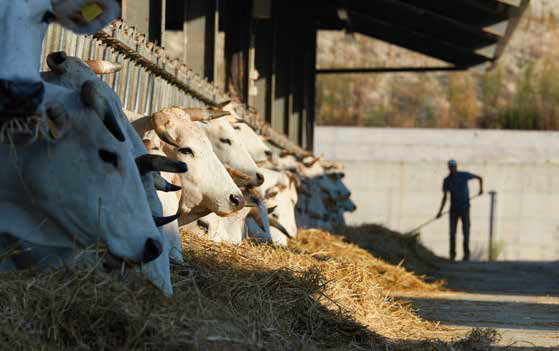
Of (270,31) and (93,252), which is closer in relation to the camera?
(93,252)

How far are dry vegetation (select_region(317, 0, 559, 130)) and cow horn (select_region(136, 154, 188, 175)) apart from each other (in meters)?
30.9

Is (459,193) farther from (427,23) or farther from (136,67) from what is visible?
(136,67)

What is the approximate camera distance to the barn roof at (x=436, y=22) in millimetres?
18844

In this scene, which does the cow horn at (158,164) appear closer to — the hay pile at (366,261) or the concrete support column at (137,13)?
the concrete support column at (137,13)

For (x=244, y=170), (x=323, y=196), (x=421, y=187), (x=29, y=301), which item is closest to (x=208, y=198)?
(x=244, y=170)

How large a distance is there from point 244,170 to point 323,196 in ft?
31.6

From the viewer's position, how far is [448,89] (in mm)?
47250

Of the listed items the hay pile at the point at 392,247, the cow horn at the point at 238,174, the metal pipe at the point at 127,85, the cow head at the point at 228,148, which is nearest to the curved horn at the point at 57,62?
the metal pipe at the point at 127,85

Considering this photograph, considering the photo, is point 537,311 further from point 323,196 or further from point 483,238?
point 483,238

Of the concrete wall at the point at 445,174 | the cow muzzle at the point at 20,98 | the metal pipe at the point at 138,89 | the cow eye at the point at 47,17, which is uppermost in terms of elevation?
the cow eye at the point at 47,17

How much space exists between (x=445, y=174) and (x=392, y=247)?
12.8 meters

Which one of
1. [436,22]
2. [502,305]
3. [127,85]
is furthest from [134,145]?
[436,22]

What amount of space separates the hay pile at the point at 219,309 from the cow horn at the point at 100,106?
0.63 metres

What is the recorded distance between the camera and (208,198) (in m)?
7.35
